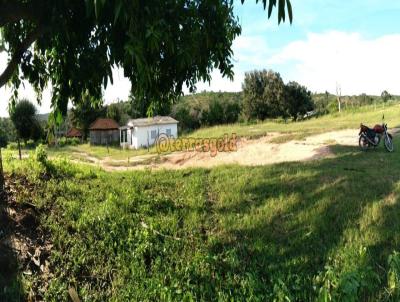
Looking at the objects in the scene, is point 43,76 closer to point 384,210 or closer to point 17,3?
point 17,3

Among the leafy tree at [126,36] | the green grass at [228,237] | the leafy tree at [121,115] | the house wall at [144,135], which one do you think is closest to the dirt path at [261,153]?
the green grass at [228,237]

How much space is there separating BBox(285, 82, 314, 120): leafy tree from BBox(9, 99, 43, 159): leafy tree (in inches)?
1097

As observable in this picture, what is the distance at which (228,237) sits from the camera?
5.50m

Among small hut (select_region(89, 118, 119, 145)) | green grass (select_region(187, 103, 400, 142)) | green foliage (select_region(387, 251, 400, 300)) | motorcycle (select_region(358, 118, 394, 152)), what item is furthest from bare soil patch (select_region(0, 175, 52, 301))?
small hut (select_region(89, 118, 119, 145))

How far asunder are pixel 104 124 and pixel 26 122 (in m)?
8.68

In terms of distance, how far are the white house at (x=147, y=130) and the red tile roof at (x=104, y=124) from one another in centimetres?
756

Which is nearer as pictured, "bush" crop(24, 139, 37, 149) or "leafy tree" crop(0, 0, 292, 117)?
"leafy tree" crop(0, 0, 292, 117)

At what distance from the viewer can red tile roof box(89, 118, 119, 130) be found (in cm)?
5362

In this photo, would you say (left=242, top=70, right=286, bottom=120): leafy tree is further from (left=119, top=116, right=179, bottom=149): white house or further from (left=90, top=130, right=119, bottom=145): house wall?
(left=90, top=130, right=119, bottom=145): house wall

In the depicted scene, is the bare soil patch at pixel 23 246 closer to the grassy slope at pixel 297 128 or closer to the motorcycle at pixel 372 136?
the motorcycle at pixel 372 136

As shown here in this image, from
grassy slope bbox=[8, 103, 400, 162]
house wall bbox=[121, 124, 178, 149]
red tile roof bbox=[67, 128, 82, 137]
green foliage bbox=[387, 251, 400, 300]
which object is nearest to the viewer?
green foliage bbox=[387, 251, 400, 300]

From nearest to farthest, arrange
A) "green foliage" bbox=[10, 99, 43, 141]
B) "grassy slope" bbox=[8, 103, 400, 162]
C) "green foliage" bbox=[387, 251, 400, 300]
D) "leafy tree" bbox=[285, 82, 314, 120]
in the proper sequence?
"green foliage" bbox=[387, 251, 400, 300], "grassy slope" bbox=[8, 103, 400, 162], "leafy tree" bbox=[285, 82, 314, 120], "green foliage" bbox=[10, 99, 43, 141]

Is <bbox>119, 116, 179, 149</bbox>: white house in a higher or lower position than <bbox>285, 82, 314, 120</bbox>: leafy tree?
lower

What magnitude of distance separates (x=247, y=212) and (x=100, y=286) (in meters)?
2.56
